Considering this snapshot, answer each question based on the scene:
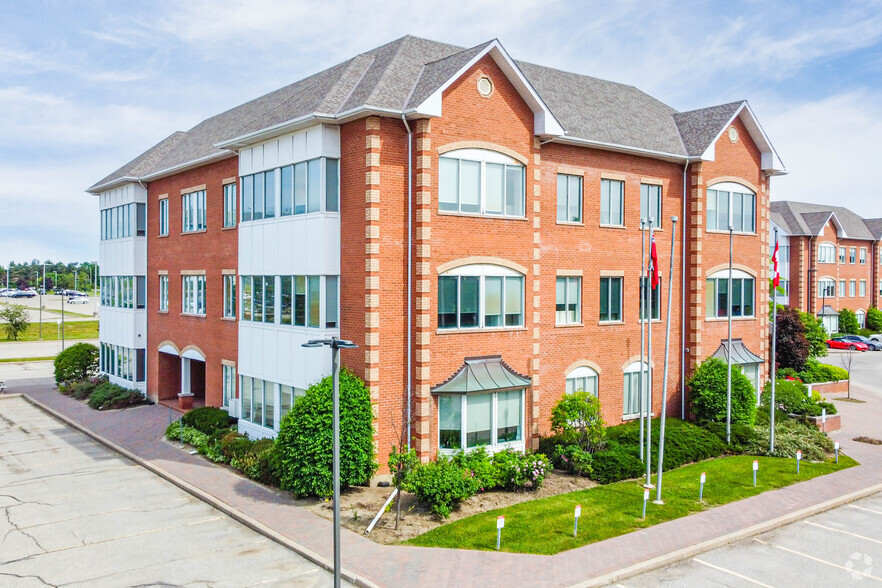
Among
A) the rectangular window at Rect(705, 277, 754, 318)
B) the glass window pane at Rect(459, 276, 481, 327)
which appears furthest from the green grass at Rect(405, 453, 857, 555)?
the rectangular window at Rect(705, 277, 754, 318)

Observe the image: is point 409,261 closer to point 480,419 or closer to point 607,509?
point 480,419

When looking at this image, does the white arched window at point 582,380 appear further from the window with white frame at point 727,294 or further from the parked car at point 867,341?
the parked car at point 867,341

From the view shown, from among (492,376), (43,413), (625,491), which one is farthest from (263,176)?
(43,413)

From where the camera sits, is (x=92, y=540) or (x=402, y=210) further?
(x=402, y=210)

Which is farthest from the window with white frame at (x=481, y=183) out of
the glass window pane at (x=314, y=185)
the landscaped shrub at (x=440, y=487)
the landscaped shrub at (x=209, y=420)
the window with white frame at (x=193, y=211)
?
the window with white frame at (x=193, y=211)

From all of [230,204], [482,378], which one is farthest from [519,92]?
[230,204]

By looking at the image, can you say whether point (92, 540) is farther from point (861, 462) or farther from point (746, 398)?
point (861, 462)

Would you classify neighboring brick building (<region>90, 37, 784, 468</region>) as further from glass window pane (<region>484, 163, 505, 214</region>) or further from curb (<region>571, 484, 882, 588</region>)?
curb (<region>571, 484, 882, 588</region>)
